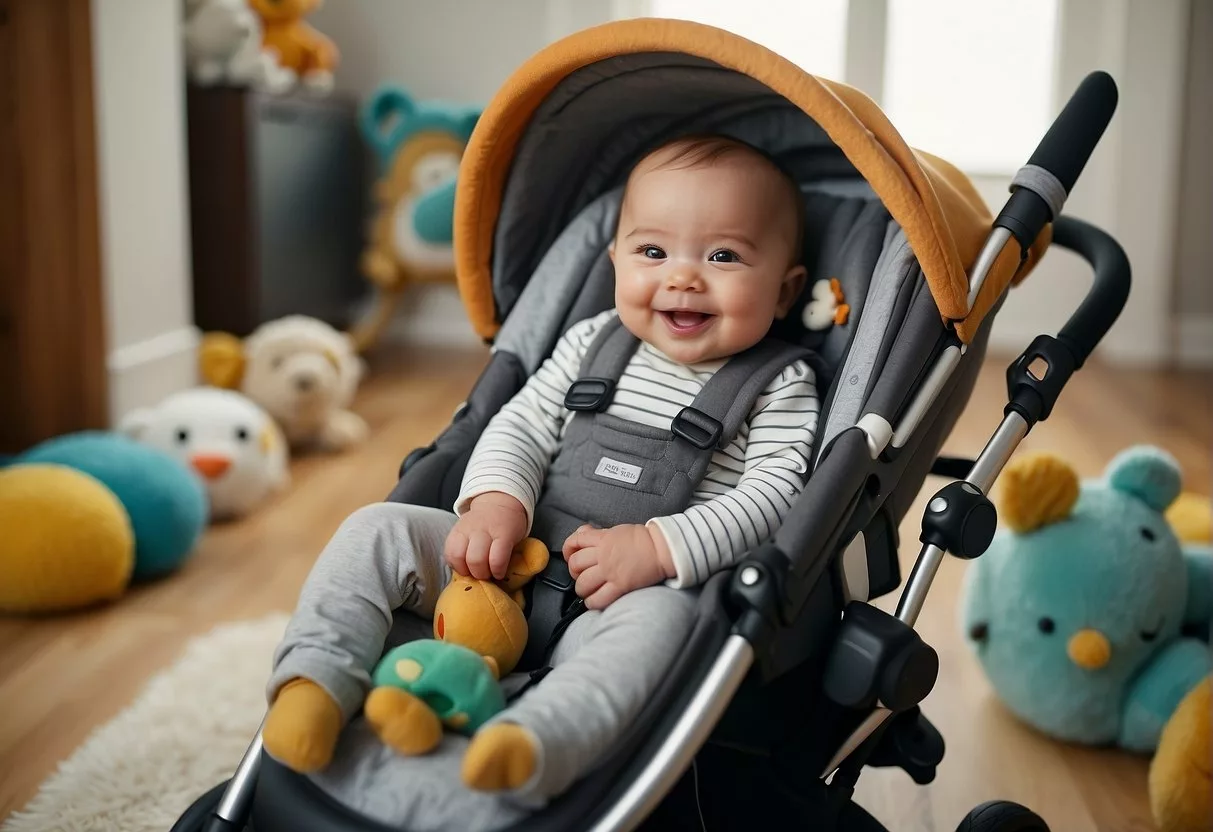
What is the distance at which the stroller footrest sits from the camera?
1098 millimetres

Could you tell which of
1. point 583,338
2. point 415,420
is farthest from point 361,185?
point 583,338

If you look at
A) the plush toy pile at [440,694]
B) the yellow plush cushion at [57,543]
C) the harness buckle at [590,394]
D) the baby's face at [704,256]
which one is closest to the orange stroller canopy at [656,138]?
the baby's face at [704,256]

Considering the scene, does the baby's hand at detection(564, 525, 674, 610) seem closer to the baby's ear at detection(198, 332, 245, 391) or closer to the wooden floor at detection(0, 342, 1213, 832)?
the wooden floor at detection(0, 342, 1213, 832)

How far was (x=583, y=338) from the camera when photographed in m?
1.50

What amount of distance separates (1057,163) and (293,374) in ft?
6.99

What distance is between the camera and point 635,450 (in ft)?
4.40

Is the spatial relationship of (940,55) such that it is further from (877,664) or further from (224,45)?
(877,664)

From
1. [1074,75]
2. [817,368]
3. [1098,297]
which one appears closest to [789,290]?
[817,368]

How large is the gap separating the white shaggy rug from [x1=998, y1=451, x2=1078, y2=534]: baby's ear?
111cm

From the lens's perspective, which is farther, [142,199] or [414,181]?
[414,181]

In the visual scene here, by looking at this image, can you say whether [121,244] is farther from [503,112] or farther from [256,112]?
[503,112]

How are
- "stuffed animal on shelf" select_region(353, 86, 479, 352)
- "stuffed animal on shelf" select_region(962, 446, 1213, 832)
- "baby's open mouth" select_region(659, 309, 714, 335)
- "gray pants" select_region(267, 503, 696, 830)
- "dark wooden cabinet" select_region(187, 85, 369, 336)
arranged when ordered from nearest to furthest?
"gray pants" select_region(267, 503, 696, 830) < "baby's open mouth" select_region(659, 309, 714, 335) < "stuffed animal on shelf" select_region(962, 446, 1213, 832) < "dark wooden cabinet" select_region(187, 85, 369, 336) < "stuffed animal on shelf" select_region(353, 86, 479, 352)

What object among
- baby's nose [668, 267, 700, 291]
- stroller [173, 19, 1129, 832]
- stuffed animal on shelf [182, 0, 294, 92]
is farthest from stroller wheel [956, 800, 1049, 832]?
stuffed animal on shelf [182, 0, 294, 92]

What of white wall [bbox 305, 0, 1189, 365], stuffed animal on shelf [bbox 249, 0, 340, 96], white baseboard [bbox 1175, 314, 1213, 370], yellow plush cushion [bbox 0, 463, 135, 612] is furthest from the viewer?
white baseboard [bbox 1175, 314, 1213, 370]
